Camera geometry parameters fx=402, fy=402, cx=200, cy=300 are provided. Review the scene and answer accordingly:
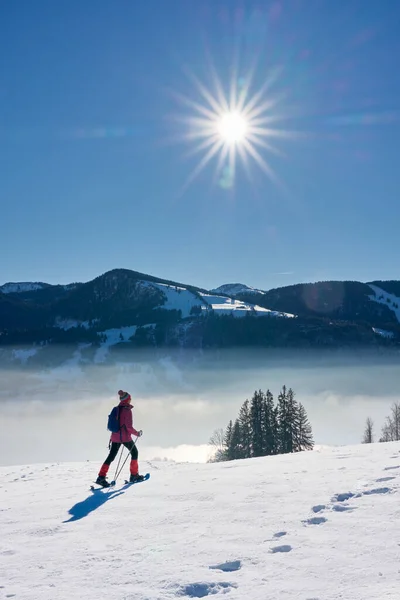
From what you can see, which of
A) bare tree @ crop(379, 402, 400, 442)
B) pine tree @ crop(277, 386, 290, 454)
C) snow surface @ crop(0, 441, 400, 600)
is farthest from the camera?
bare tree @ crop(379, 402, 400, 442)

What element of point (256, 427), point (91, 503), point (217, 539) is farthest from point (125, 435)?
point (256, 427)

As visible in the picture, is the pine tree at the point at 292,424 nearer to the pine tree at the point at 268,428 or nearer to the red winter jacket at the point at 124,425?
the pine tree at the point at 268,428

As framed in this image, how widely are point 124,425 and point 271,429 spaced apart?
44.7 meters

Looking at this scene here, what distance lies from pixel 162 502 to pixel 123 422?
452 centimetres

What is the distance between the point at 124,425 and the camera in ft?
43.8

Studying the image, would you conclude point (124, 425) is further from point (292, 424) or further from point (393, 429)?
point (393, 429)

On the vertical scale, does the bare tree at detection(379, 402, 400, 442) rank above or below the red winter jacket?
below

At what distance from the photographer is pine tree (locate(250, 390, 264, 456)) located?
5425 cm

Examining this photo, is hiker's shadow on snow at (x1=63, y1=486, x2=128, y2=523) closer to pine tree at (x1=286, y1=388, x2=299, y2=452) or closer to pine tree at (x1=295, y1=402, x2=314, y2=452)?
pine tree at (x1=286, y1=388, x2=299, y2=452)

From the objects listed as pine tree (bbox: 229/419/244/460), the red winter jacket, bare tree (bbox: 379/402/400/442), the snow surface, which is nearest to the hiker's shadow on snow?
the snow surface

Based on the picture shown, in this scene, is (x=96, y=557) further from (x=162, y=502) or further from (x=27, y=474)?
(x=27, y=474)

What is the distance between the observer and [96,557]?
6199mm

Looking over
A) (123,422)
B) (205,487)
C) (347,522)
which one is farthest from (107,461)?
(347,522)

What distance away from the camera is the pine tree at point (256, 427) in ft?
178
